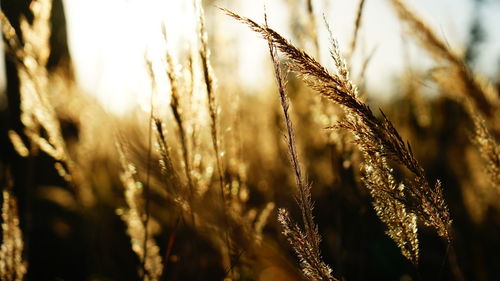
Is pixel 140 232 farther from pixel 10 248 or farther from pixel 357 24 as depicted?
pixel 357 24

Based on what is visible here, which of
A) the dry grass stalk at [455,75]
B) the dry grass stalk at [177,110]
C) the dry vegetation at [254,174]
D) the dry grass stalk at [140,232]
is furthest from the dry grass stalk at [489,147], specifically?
the dry grass stalk at [140,232]

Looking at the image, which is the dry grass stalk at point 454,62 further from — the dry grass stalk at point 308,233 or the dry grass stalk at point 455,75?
Result: the dry grass stalk at point 308,233

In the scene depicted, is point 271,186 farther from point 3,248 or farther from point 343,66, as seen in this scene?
point 343,66

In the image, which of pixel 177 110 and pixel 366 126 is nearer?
pixel 366 126

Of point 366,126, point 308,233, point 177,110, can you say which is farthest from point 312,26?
point 308,233

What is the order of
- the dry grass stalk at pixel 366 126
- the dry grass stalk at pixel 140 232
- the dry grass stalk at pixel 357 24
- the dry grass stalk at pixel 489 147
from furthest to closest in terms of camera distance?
1. the dry grass stalk at pixel 140 232
2. the dry grass stalk at pixel 357 24
3. the dry grass stalk at pixel 489 147
4. the dry grass stalk at pixel 366 126

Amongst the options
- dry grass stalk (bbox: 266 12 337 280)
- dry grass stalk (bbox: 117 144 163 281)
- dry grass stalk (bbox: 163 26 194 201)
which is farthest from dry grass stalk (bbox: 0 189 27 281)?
dry grass stalk (bbox: 266 12 337 280)
